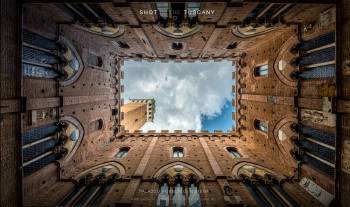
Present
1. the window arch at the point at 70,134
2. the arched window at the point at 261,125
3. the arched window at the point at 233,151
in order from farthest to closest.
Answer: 1. the arched window at the point at 233,151
2. the arched window at the point at 261,125
3. the window arch at the point at 70,134

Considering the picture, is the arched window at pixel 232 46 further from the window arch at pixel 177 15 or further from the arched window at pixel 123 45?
the arched window at pixel 123 45

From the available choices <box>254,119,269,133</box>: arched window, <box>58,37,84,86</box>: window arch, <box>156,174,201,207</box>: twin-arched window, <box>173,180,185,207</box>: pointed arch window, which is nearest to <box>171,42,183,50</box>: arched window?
<box>58,37,84,86</box>: window arch

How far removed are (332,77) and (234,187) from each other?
28.1 feet

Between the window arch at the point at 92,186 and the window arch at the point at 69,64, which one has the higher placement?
the window arch at the point at 69,64

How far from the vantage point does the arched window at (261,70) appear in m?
19.4

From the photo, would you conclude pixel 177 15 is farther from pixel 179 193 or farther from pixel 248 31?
pixel 179 193

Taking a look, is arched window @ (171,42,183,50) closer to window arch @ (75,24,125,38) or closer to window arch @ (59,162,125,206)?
window arch @ (75,24,125,38)

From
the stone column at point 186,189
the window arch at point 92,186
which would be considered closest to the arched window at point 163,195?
the stone column at point 186,189

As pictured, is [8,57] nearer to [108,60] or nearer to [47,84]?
[47,84]

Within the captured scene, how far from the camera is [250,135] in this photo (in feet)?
74.1

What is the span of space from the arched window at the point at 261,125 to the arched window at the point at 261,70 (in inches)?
177

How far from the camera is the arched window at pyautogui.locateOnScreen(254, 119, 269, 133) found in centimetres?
1967

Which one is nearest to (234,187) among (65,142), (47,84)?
(65,142)

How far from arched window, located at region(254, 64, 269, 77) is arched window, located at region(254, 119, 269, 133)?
449 cm
